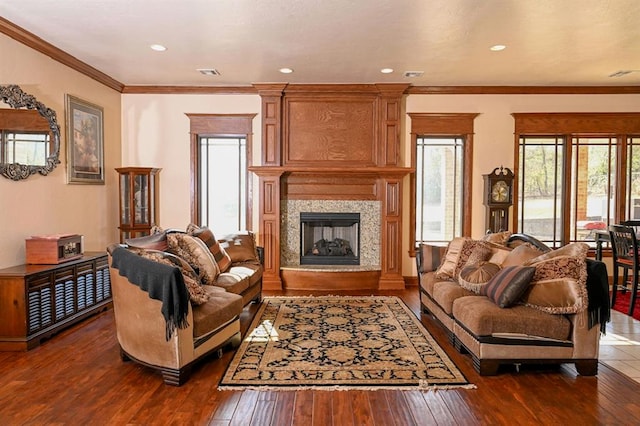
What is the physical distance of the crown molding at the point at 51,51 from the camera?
3.84 meters

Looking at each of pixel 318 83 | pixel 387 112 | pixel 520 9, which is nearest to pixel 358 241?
pixel 387 112

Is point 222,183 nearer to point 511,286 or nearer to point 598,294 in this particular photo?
point 511,286

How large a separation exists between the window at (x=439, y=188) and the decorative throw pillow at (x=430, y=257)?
60.8 inches

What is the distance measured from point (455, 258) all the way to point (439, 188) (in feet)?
7.39

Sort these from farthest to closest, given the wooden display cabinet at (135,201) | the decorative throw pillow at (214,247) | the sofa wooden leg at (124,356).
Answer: the wooden display cabinet at (135,201) < the decorative throw pillow at (214,247) < the sofa wooden leg at (124,356)

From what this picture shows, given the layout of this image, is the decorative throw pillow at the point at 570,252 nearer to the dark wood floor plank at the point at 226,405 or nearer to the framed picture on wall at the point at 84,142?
the dark wood floor plank at the point at 226,405

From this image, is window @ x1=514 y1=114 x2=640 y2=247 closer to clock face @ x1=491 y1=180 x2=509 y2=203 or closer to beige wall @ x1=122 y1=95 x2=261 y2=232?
clock face @ x1=491 y1=180 x2=509 y2=203

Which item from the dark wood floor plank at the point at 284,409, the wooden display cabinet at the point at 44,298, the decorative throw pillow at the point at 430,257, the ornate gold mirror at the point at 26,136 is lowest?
the dark wood floor plank at the point at 284,409

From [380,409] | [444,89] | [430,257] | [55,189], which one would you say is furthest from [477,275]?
[55,189]

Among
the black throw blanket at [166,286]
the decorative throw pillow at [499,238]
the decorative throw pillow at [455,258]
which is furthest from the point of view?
the decorative throw pillow at [499,238]

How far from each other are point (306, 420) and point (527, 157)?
5.35m

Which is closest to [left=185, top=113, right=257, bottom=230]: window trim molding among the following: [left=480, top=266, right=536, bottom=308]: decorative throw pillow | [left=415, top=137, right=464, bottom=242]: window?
[left=415, top=137, right=464, bottom=242]: window

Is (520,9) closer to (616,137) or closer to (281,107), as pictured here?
(281,107)

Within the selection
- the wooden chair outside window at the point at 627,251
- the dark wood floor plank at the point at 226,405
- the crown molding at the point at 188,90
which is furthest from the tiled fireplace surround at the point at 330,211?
the dark wood floor plank at the point at 226,405
